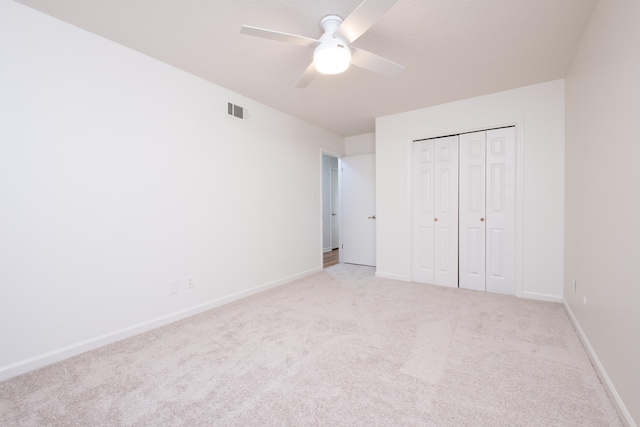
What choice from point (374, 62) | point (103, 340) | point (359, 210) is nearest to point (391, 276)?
point (359, 210)

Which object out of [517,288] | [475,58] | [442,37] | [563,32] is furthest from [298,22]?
[517,288]

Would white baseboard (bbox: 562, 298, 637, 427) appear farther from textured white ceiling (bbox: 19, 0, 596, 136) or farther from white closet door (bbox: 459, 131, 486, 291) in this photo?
textured white ceiling (bbox: 19, 0, 596, 136)

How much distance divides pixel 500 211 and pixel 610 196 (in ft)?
6.14

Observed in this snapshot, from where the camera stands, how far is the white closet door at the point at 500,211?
11.2 ft

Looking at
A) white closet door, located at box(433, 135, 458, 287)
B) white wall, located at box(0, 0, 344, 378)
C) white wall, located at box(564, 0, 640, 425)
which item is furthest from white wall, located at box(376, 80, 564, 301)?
white wall, located at box(0, 0, 344, 378)

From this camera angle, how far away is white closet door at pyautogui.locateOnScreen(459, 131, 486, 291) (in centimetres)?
360

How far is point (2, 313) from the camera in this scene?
71.1 inches

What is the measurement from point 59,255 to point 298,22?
8.03 feet

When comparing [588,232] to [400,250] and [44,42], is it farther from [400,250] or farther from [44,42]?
[44,42]

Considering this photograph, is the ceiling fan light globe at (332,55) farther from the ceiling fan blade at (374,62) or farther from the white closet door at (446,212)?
the white closet door at (446,212)

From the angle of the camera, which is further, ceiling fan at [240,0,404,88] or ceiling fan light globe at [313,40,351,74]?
ceiling fan light globe at [313,40,351,74]

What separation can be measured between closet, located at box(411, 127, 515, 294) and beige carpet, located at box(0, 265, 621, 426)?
0.82m

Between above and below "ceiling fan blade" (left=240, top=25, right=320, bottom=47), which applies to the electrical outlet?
below

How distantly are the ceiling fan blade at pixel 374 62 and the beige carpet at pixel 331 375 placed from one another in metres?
2.16
